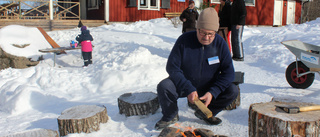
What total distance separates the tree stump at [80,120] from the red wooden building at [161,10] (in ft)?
40.5

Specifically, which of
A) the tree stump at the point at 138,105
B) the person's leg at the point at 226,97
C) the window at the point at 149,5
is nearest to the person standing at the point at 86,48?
the tree stump at the point at 138,105

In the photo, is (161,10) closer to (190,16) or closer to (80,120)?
(190,16)

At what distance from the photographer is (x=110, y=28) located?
13258mm

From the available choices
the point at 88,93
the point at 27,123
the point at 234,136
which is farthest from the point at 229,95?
the point at 88,93

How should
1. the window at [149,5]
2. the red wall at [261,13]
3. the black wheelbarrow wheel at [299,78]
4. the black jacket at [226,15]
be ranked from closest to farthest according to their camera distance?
1. the black wheelbarrow wheel at [299,78]
2. the black jacket at [226,15]
3. the window at [149,5]
4. the red wall at [261,13]

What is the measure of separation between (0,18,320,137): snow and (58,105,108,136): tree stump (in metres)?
0.10

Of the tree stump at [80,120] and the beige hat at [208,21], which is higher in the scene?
the beige hat at [208,21]

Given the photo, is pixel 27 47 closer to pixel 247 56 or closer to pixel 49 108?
pixel 49 108

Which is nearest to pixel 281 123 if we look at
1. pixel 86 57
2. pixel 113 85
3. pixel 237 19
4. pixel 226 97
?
pixel 226 97

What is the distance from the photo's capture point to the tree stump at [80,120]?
285 centimetres

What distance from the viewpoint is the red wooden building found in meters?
14.8

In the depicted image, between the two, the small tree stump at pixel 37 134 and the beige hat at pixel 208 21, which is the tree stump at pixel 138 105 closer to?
the small tree stump at pixel 37 134

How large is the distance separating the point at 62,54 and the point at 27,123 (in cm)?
550

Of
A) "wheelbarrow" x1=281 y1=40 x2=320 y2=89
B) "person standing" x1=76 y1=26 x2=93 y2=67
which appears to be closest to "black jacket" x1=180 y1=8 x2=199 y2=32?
"person standing" x1=76 y1=26 x2=93 y2=67
